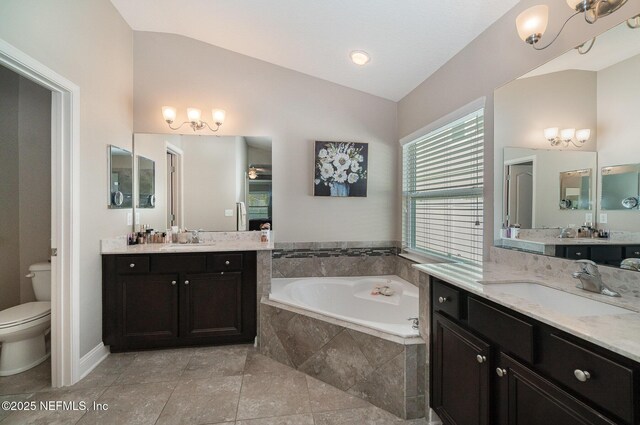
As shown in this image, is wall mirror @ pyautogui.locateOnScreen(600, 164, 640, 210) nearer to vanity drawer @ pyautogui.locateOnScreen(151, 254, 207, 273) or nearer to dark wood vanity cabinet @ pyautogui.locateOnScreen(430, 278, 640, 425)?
dark wood vanity cabinet @ pyautogui.locateOnScreen(430, 278, 640, 425)

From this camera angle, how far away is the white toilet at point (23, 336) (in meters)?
1.99

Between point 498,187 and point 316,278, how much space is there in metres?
1.90

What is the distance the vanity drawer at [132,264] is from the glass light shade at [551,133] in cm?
299

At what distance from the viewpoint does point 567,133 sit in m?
1.46

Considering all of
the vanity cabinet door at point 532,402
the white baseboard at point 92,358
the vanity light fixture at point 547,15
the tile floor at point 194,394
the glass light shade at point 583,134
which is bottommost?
the tile floor at point 194,394

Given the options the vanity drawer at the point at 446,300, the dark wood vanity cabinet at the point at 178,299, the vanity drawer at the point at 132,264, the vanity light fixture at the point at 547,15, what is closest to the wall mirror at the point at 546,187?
the vanity light fixture at the point at 547,15

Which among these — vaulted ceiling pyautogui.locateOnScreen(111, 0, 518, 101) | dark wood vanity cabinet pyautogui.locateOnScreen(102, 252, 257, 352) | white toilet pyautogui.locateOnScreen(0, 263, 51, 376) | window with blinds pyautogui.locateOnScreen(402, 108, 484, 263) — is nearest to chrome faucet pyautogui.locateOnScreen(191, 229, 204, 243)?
dark wood vanity cabinet pyautogui.locateOnScreen(102, 252, 257, 352)

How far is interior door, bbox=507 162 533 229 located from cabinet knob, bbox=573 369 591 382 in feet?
3.31

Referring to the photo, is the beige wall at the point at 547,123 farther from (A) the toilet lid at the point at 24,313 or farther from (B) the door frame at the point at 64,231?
(A) the toilet lid at the point at 24,313

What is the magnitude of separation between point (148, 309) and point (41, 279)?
0.95 m

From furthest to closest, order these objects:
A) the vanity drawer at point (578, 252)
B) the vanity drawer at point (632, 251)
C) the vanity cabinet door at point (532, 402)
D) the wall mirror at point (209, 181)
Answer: the wall mirror at point (209, 181) < the vanity drawer at point (578, 252) < the vanity drawer at point (632, 251) < the vanity cabinet door at point (532, 402)

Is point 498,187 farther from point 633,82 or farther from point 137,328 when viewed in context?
point 137,328

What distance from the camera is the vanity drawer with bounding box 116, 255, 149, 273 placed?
7.85 ft

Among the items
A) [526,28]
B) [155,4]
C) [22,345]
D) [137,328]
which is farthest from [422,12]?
[22,345]
